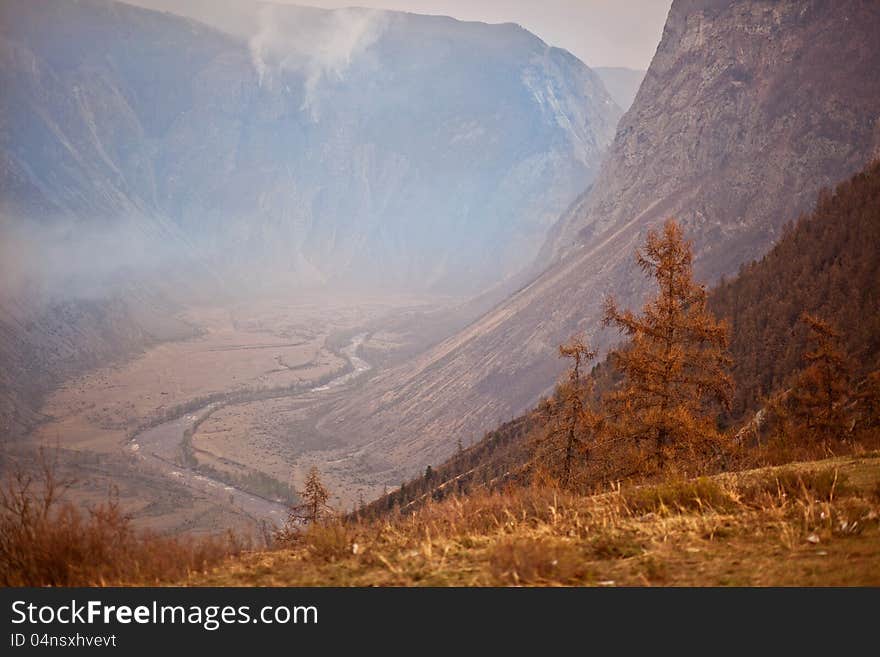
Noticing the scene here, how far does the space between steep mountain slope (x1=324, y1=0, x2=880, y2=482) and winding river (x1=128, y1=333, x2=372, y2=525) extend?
48.2 ft

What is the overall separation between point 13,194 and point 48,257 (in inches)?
814

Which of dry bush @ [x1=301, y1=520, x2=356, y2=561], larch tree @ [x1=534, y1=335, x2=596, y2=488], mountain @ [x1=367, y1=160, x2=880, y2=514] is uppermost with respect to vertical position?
mountain @ [x1=367, y1=160, x2=880, y2=514]

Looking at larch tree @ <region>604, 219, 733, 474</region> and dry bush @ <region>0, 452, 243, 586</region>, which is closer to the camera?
dry bush @ <region>0, 452, 243, 586</region>

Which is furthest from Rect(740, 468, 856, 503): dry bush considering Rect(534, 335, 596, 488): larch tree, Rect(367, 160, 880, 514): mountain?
Rect(367, 160, 880, 514): mountain

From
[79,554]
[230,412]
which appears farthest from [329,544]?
[230,412]

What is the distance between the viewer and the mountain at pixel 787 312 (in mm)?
32844

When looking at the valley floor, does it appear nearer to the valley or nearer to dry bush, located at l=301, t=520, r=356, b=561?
dry bush, located at l=301, t=520, r=356, b=561

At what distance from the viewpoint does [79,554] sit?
729 cm

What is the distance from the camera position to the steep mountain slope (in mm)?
76312

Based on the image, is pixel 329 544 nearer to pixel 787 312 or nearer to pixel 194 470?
pixel 787 312

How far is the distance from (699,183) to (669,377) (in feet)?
260

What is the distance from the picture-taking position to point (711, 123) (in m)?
92.7
